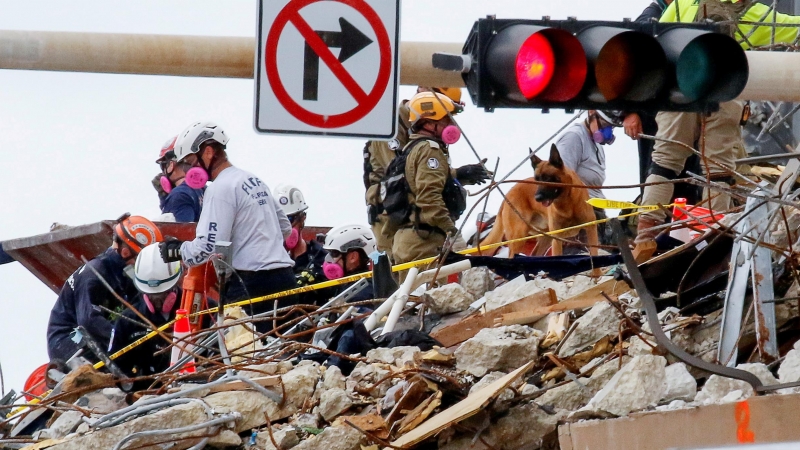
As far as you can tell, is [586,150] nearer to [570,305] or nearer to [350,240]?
[350,240]

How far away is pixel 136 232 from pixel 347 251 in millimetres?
1951

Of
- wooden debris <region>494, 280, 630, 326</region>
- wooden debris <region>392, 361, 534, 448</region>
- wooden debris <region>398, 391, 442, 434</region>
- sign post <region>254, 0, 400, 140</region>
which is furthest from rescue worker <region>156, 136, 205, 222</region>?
sign post <region>254, 0, 400, 140</region>

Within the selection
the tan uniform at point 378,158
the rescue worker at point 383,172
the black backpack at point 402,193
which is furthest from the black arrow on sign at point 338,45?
the tan uniform at point 378,158

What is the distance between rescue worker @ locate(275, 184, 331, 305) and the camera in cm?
1125

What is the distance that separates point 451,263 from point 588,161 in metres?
2.95

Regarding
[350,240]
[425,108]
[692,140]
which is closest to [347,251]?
[350,240]

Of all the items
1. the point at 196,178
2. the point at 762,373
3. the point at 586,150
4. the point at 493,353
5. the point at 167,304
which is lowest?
the point at 167,304

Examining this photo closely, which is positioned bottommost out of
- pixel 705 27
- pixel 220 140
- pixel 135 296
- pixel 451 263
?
pixel 135 296

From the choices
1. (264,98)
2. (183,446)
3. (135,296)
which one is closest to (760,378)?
(264,98)

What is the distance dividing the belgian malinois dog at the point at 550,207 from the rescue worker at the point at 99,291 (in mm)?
3244

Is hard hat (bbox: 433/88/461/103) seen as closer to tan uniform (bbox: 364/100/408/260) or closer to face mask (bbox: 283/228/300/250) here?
tan uniform (bbox: 364/100/408/260)

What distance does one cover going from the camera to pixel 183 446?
7270 mm

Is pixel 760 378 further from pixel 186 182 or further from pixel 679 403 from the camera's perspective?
pixel 186 182

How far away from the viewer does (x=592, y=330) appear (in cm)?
740
